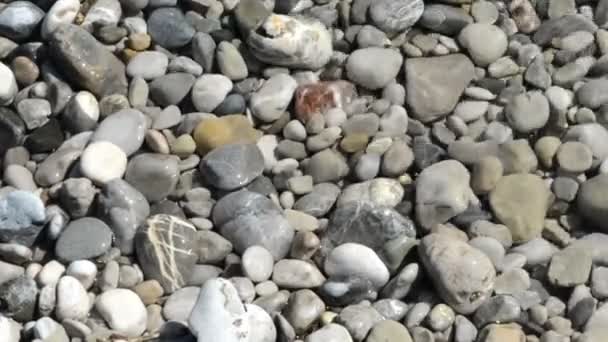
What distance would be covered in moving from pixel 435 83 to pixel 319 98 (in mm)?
294

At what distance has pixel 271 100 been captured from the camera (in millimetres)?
2617

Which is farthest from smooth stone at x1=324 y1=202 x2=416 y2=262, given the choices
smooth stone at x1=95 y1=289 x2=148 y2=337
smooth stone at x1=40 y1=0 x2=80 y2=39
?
smooth stone at x1=40 y1=0 x2=80 y2=39

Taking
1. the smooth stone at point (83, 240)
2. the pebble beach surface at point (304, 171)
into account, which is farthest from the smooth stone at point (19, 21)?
the smooth stone at point (83, 240)

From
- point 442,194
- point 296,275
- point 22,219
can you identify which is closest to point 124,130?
point 22,219

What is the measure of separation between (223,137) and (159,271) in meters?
0.41

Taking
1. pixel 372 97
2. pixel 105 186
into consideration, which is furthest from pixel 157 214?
pixel 372 97

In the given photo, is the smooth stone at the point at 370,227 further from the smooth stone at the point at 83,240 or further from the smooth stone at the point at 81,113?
the smooth stone at the point at 81,113

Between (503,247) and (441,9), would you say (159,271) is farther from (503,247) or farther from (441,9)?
(441,9)

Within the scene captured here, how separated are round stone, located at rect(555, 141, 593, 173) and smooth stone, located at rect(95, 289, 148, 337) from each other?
3.34 feet

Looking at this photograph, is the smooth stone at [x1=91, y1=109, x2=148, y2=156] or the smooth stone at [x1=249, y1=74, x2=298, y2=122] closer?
the smooth stone at [x1=91, y1=109, x2=148, y2=156]

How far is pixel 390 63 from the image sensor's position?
2697 millimetres

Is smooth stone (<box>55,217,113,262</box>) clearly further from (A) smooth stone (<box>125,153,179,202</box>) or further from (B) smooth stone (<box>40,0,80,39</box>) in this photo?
(B) smooth stone (<box>40,0,80,39</box>)

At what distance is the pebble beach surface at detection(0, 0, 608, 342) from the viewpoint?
86.6 inches

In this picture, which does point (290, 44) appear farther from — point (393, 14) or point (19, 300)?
point (19, 300)
